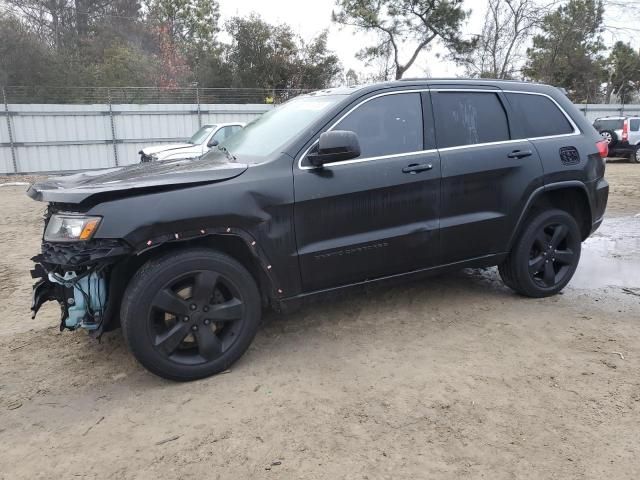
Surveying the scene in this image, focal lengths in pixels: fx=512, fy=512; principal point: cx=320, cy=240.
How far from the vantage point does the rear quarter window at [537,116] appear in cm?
432

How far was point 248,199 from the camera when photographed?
3.19 metres

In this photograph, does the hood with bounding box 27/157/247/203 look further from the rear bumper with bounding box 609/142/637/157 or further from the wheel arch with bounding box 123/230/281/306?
the rear bumper with bounding box 609/142/637/157

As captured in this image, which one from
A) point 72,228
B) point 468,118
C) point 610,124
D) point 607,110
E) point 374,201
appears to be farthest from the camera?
point 607,110

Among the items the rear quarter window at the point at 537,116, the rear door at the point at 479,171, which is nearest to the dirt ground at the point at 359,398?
the rear door at the point at 479,171

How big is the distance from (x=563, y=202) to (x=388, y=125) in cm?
197

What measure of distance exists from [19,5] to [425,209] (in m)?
28.2

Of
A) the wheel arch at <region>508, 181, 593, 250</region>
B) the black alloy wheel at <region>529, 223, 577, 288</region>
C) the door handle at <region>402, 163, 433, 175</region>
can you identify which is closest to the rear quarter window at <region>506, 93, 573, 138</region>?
the wheel arch at <region>508, 181, 593, 250</region>

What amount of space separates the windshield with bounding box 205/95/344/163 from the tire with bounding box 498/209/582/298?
6.65 feet

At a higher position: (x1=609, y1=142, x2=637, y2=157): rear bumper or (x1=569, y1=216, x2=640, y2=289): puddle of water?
(x1=609, y1=142, x2=637, y2=157): rear bumper

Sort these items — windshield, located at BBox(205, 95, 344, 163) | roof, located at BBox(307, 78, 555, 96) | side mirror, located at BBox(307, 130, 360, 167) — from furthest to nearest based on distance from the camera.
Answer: roof, located at BBox(307, 78, 555, 96) < windshield, located at BBox(205, 95, 344, 163) < side mirror, located at BBox(307, 130, 360, 167)

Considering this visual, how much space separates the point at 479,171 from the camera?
13.1ft

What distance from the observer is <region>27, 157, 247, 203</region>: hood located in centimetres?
289

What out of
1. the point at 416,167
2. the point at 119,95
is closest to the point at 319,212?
the point at 416,167

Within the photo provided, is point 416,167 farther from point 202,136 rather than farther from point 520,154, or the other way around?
point 202,136
